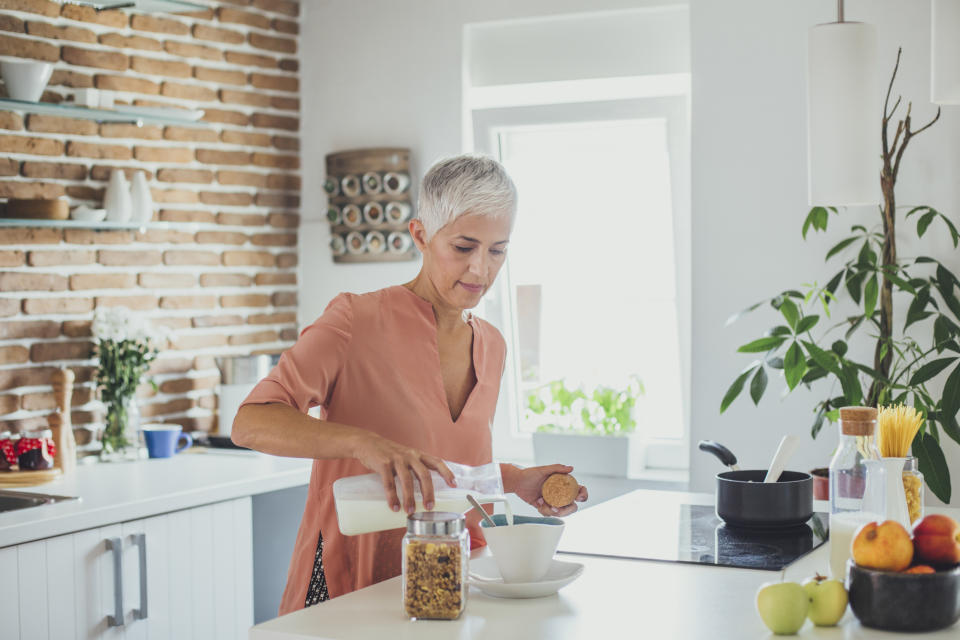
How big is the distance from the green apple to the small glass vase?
105 inches

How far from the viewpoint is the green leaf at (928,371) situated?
297 centimetres

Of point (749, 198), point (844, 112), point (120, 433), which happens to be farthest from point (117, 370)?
point (844, 112)

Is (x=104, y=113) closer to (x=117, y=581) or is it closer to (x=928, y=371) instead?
(x=117, y=581)

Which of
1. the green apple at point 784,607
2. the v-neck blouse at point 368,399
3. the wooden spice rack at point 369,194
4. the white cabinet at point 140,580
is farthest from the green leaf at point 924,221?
the white cabinet at point 140,580

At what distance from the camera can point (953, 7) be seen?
210 cm

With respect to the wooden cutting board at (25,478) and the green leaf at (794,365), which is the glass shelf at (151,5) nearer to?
the wooden cutting board at (25,478)

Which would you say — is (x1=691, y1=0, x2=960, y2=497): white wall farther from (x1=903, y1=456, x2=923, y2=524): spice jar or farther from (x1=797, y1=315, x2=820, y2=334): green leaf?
(x1=903, y1=456, x2=923, y2=524): spice jar

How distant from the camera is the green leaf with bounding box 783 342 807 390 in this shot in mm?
2994

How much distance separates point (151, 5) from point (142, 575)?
1936 millimetres

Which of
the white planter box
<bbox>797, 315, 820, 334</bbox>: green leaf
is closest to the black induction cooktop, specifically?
<bbox>797, 315, 820, 334</bbox>: green leaf

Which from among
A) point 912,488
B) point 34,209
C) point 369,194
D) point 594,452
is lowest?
point 594,452

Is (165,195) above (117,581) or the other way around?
above

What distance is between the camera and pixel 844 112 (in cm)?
226

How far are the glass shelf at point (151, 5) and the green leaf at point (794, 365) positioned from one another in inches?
86.2
